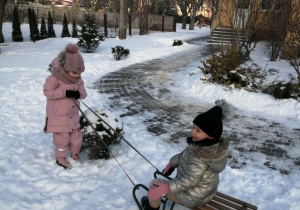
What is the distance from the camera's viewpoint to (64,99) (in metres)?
3.64

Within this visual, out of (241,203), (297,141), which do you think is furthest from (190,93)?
(241,203)

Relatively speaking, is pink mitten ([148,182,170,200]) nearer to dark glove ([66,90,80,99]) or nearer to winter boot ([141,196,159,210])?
winter boot ([141,196,159,210])

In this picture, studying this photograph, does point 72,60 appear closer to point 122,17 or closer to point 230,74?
Answer: point 230,74

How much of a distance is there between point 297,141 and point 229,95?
8.26 feet

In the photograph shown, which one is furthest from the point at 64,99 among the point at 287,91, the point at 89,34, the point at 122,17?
the point at 122,17

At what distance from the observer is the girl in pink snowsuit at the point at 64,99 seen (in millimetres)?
3436

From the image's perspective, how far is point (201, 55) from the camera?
14086 millimetres

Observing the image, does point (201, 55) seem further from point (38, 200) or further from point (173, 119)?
point (38, 200)

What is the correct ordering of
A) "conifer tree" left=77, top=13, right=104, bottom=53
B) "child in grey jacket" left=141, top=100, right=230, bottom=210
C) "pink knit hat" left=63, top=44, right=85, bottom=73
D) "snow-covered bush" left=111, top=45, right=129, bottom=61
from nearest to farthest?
"child in grey jacket" left=141, top=100, right=230, bottom=210 < "pink knit hat" left=63, top=44, right=85, bottom=73 < "snow-covered bush" left=111, top=45, right=129, bottom=61 < "conifer tree" left=77, top=13, right=104, bottom=53

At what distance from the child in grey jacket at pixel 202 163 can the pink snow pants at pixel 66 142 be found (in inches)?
65.4

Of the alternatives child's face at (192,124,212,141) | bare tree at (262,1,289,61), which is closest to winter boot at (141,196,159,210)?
child's face at (192,124,212,141)

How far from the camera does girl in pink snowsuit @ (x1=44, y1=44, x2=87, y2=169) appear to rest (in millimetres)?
3436

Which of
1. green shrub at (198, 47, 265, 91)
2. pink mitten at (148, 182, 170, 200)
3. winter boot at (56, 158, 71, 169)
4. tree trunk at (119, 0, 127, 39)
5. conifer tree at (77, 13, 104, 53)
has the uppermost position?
tree trunk at (119, 0, 127, 39)

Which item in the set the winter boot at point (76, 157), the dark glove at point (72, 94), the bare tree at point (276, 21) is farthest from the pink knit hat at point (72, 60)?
the bare tree at point (276, 21)
